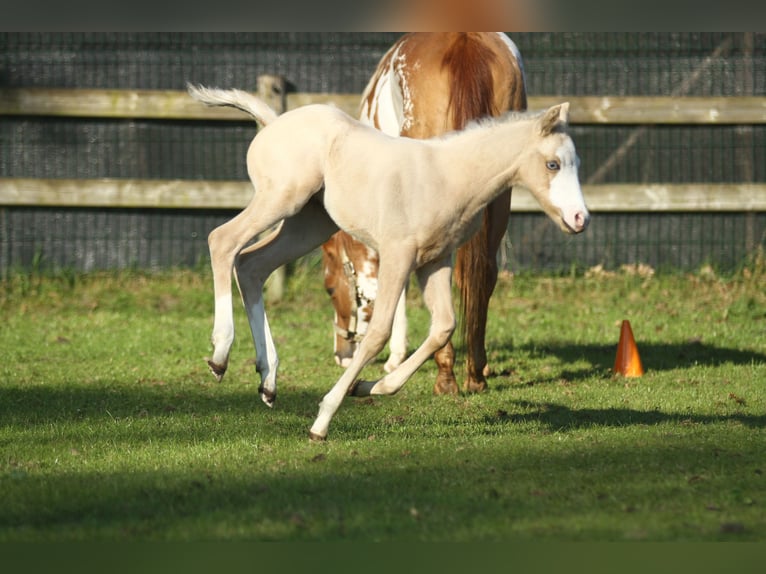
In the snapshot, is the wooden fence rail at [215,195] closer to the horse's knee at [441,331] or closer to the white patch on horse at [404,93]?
the white patch on horse at [404,93]

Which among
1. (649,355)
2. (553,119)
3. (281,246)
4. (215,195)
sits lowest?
(649,355)

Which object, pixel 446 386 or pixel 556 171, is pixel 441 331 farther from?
pixel 446 386

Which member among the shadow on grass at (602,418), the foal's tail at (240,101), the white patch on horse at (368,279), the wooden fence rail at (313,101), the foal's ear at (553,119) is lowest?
the shadow on grass at (602,418)

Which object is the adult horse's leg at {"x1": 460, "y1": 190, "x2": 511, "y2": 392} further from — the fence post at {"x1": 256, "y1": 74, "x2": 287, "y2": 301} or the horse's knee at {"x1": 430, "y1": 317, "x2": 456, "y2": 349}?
the fence post at {"x1": 256, "y1": 74, "x2": 287, "y2": 301}

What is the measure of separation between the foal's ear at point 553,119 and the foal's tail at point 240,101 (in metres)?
1.53

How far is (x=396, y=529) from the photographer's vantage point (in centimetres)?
396

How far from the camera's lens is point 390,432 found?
233 inches

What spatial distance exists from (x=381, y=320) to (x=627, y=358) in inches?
124

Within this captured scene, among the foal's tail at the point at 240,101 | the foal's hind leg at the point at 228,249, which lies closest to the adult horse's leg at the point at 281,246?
the foal's hind leg at the point at 228,249

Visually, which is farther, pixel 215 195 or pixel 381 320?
pixel 215 195

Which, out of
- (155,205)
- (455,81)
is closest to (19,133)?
(155,205)

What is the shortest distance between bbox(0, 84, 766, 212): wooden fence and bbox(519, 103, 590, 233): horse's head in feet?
19.0

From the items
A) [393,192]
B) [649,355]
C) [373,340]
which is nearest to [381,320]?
[373,340]

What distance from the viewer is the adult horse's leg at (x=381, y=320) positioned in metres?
5.45
